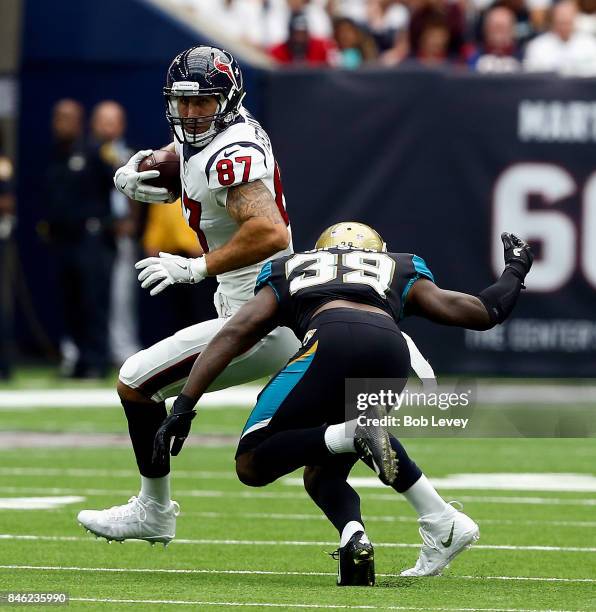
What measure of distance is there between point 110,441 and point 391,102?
450cm

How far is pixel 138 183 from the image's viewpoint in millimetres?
5910

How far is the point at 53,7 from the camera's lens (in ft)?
43.8

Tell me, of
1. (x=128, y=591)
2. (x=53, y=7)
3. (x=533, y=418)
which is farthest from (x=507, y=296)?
(x=53, y=7)

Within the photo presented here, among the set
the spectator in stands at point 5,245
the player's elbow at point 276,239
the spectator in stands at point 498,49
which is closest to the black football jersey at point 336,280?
the player's elbow at point 276,239

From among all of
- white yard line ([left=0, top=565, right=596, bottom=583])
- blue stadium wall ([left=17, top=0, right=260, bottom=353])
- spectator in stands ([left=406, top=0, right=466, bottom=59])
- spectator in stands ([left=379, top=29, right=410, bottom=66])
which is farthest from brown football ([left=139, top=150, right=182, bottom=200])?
spectator in stands ([left=379, top=29, right=410, bottom=66])

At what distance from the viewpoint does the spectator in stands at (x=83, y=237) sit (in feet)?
40.4

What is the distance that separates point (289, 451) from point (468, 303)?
0.75 meters

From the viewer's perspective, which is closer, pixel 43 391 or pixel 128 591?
pixel 128 591

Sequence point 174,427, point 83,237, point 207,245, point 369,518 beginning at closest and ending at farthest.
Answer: point 174,427, point 207,245, point 369,518, point 83,237

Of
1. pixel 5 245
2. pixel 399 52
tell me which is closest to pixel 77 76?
pixel 5 245

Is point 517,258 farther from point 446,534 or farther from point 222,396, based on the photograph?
point 222,396

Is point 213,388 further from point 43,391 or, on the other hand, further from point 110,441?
point 43,391

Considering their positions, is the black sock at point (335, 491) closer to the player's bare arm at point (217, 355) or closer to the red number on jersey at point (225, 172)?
the player's bare arm at point (217, 355)

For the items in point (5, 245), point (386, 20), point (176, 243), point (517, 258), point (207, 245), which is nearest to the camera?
point (517, 258)
